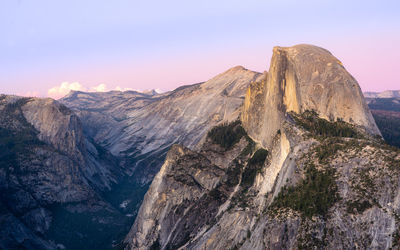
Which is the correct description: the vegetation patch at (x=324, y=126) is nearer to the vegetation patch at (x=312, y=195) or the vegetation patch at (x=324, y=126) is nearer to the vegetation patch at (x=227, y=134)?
the vegetation patch at (x=312, y=195)

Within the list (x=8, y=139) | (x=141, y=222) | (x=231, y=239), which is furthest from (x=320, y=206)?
(x=8, y=139)

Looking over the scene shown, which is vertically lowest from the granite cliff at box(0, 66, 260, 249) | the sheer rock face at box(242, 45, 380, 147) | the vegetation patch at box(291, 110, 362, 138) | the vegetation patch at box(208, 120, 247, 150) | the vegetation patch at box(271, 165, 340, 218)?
the granite cliff at box(0, 66, 260, 249)

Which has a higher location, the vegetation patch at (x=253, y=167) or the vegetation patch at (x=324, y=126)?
the vegetation patch at (x=324, y=126)

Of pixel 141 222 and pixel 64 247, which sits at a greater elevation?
pixel 141 222

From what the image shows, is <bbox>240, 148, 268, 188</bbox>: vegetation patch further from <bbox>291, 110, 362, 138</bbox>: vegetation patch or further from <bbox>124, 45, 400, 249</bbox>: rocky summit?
<bbox>291, 110, 362, 138</bbox>: vegetation patch

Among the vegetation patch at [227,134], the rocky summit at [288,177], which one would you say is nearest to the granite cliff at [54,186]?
the vegetation patch at [227,134]

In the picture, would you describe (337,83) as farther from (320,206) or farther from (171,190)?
(171,190)

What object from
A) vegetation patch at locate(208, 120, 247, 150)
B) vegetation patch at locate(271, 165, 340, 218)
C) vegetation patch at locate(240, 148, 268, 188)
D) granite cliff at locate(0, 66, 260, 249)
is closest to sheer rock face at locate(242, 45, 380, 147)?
vegetation patch at locate(240, 148, 268, 188)
